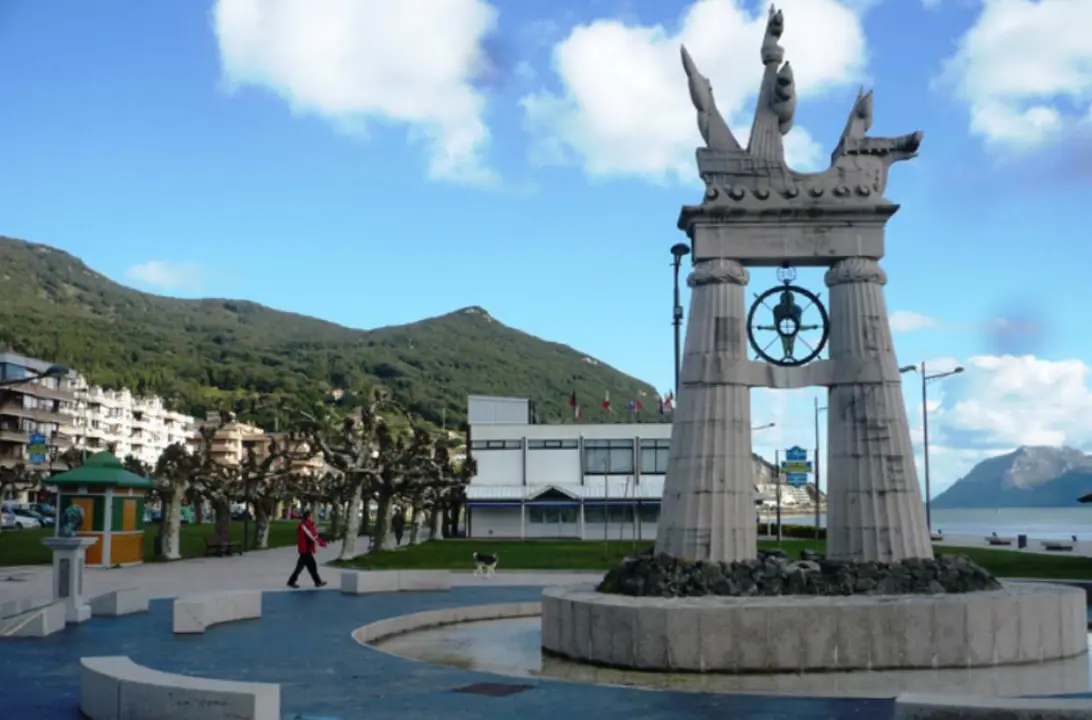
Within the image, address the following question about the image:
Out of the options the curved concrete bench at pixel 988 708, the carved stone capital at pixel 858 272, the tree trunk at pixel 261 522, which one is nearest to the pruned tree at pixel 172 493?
the tree trunk at pixel 261 522

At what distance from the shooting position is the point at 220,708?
934 centimetres

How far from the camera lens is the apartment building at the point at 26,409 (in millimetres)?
88531

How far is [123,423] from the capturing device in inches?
5522

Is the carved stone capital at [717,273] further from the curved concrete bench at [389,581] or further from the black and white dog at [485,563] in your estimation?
the black and white dog at [485,563]

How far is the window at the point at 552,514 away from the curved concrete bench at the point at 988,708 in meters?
58.9

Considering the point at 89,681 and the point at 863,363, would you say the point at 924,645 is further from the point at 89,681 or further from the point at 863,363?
the point at 89,681

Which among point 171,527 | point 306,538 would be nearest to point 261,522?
point 171,527

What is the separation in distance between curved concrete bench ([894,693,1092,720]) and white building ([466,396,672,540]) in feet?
187

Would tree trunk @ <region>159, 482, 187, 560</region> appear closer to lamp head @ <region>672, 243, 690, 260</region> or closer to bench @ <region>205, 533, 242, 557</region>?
bench @ <region>205, 533, 242, 557</region>

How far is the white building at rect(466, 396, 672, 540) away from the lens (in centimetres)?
6662

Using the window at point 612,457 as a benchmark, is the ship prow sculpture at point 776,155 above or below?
above

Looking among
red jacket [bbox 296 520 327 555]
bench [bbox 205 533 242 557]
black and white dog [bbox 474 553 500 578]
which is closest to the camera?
red jacket [bbox 296 520 327 555]

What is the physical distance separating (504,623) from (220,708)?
12273mm

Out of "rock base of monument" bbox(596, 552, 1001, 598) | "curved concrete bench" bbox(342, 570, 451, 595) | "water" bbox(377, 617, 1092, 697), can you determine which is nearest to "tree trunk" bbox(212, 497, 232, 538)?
"curved concrete bench" bbox(342, 570, 451, 595)
